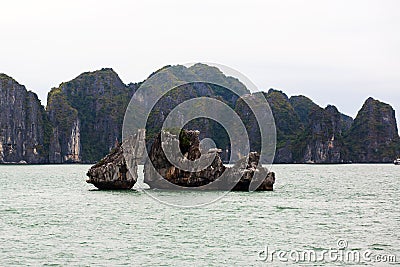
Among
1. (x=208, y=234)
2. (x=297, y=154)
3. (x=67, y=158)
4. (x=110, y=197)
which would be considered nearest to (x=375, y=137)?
(x=297, y=154)

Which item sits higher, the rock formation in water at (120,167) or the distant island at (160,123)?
the distant island at (160,123)

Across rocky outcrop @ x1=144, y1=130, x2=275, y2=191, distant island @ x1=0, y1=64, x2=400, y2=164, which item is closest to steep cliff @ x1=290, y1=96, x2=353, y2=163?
distant island @ x1=0, y1=64, x2=400, y2=164

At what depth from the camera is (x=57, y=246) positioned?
21812mm

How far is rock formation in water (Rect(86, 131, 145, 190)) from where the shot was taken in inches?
1682

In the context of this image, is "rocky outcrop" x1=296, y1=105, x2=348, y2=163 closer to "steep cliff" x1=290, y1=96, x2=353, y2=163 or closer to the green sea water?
"steep cliff" x1=290, y1=96, x2=353, y2=163

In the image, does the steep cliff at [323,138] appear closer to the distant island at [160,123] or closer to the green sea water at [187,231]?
the distant island at [160,123]

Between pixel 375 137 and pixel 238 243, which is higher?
pixel 375 137

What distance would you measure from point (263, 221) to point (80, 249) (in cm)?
1029

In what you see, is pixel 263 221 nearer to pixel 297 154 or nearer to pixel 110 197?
pixel 110 197

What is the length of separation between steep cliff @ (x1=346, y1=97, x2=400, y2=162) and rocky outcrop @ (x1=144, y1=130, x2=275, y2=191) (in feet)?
493

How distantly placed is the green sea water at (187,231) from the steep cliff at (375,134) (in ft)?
510

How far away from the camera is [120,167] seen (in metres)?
42.8

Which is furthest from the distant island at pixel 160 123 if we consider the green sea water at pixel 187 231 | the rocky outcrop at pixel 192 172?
the green sea water at pixel 187 231

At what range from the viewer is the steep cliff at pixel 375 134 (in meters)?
190
